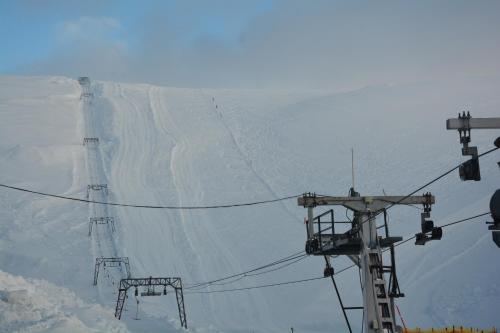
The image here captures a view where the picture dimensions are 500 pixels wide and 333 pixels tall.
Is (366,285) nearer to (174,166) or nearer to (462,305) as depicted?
(462,305)

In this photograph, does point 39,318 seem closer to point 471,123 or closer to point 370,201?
point 370,201

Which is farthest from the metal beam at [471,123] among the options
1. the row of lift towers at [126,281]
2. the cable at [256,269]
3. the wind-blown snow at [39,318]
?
the cable at [256,269]

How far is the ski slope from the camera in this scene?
33.5 m

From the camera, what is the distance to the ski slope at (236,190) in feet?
110

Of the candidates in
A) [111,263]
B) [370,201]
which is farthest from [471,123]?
[111,263]

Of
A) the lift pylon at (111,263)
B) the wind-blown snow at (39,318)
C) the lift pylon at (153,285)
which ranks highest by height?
the lift pylon at (111,263)

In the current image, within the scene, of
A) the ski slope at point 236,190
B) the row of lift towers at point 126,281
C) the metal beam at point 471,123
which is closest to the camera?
the metal beam at point 471,123

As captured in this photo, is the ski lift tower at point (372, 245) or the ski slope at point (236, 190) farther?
the ski slope at point (236, 190)

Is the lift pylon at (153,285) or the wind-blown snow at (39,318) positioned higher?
the lift pylon at (153,285)

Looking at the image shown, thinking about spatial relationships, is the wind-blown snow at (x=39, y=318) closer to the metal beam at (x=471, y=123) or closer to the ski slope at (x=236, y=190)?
the ski slope at (x=236, y=190)

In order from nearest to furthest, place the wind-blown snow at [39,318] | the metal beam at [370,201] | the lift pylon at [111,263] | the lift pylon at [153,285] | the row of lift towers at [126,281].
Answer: the metal beam at [370,201] < the wind-blown snow at [39,318] < the lift pylon at [153,285] < the row of lift towers at [126,281] < the lift pylon at [111,263]

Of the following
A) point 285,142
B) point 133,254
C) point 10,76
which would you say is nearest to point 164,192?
point 133,254

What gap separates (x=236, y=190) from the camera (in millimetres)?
47812

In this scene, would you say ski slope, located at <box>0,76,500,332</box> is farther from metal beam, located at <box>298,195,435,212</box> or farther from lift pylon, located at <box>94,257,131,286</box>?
metal beam, located at <box>298,195,435,212</box>
